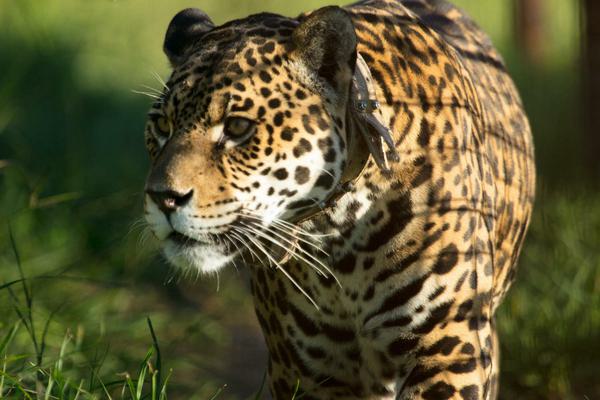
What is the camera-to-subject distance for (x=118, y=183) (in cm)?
862

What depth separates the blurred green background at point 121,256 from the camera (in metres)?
5.41

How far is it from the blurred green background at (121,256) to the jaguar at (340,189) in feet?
1.50

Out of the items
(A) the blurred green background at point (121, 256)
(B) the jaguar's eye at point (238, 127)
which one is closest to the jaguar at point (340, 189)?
(B) the jaguar's eye at point (238, 127)

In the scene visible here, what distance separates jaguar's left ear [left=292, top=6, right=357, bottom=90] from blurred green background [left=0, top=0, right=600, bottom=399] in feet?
2.16

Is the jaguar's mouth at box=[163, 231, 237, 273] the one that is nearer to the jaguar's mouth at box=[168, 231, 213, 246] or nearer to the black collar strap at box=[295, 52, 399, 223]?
the jaguar's mouth at box=[168, 231, 213, 246]

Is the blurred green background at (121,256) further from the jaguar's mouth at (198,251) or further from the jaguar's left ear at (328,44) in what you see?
the jaguar's left ear at (328,44)

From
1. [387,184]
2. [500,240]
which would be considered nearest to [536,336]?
[500,240]

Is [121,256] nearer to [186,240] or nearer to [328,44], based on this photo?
[186,240]

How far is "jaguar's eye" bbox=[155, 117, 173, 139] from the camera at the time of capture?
371 centimetres

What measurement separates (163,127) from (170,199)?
0.36m

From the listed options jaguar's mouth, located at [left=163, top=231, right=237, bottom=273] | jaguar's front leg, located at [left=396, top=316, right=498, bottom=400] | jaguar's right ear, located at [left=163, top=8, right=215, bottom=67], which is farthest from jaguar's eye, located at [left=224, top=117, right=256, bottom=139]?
jaguar's front leg, located at [left=396, top=316, right=498, bottom=400]

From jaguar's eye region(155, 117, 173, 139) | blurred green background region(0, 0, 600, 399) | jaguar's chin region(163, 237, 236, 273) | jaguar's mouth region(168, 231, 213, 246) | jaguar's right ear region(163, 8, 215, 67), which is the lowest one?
blurred green background region(0, 0, 600, 399)

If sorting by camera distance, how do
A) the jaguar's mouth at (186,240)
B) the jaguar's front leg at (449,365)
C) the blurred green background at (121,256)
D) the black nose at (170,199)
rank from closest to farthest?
the black nose at (170,199) → the jaguar's mouth at (186,240) → the jaguar's front leg at (449,365) → the blurred green background at (121,256)

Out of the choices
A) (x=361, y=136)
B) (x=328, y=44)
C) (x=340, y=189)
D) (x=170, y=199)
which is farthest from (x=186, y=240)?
(x=328, y=44)
